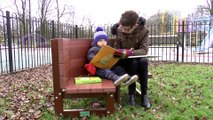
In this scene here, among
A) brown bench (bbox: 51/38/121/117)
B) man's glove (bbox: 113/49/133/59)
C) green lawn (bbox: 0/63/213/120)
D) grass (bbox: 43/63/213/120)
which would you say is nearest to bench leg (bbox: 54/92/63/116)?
brown bench (bbox: 51/38/121/117)

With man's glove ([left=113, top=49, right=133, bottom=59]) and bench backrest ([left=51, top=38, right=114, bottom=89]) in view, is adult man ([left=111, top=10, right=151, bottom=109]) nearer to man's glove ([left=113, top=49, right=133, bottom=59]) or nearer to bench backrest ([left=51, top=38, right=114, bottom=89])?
man's glove ([left=113, top=49, right=133, bottom=59])

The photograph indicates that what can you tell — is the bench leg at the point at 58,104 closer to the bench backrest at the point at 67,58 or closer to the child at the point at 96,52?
the bench backrest at the point at 67,58

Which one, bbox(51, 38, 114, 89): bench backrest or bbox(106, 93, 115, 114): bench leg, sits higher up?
bbox(51, 38, 114, 89): bench backrest

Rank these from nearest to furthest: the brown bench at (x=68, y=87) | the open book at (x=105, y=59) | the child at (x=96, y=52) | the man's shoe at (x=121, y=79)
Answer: the brown bench at (x=68, y=87)
the man's shoe at (x=121, y=79)
the open book at (x=105, y=59)
the child at (x=96, y=52)

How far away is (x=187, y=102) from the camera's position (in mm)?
3820

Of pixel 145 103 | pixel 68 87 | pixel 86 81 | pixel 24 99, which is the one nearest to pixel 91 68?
pixel 86 81

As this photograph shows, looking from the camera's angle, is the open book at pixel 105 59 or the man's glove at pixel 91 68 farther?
the man's glove at pixel 91 68

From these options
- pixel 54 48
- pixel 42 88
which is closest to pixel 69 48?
pixel 54 48

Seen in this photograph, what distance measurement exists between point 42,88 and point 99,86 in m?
2.11

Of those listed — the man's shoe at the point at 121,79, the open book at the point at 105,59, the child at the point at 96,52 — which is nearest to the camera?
the man's shoe at the point at 121,79

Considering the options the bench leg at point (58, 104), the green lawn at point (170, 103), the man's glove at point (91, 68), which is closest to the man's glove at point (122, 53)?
the man's glove at point (91, 68)

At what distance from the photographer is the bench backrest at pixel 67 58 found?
115 inches

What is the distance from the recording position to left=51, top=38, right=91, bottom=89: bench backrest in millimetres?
2932

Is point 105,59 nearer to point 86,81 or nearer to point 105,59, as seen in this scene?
point 105,59
